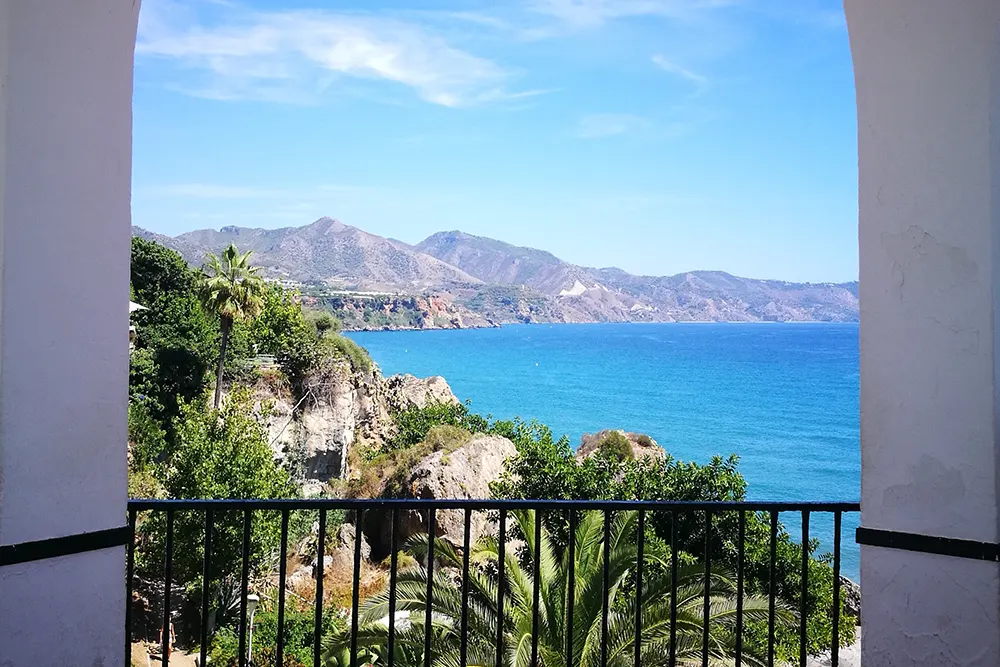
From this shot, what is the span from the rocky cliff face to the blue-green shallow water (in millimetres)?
18052

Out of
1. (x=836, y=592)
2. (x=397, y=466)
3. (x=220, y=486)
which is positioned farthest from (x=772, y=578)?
(x=397, y=466)

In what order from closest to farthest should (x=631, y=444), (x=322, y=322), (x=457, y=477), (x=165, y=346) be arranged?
1. (x=457, y=477)
2. (x=631, y=444)
3. (x=165, y=346)
4. (x=322, y=322)

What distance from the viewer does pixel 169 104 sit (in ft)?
253

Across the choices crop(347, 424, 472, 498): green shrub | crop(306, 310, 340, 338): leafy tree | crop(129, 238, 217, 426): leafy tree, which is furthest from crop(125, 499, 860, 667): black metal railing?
crop(306, 310, 340, 338): leafy tree

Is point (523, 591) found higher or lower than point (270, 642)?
higher

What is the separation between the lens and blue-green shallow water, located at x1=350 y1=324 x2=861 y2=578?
56531 millimetres

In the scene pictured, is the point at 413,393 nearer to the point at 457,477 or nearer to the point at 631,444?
the point at 631,444

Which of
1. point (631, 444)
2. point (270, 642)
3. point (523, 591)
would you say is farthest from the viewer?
point (631, 444)
